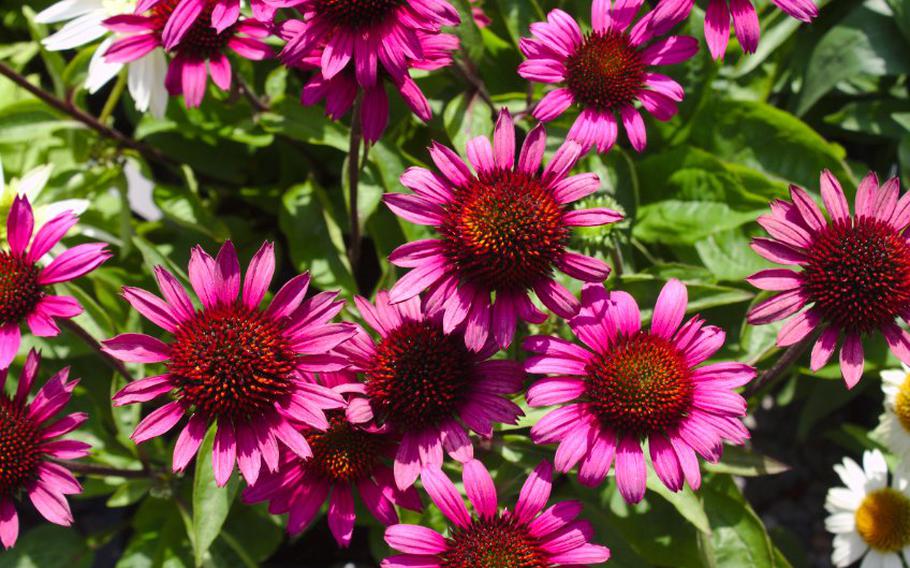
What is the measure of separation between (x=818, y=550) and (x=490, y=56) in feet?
6.36

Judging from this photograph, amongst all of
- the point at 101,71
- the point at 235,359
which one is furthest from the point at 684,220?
the point at 101,71

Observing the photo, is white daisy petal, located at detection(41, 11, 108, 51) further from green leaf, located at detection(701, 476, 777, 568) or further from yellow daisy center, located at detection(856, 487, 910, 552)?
yellow daisy center, located at detection(856, 487, 910, 552)

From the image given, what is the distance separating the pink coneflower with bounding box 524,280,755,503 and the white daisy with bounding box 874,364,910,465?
0.68 meters

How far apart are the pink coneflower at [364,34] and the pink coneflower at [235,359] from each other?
0.35m

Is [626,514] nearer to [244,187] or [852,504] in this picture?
[852,504]

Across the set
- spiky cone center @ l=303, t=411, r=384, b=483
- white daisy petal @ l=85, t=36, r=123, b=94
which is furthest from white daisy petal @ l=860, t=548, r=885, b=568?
white daisy petal @ l=85, t=36, r=123, b=94

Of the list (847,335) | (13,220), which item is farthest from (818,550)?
(13,220)

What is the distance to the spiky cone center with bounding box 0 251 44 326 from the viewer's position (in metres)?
1.57

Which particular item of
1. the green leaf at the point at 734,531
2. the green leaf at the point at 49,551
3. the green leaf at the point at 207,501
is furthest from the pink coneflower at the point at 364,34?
the green leaf at the point at 49,551

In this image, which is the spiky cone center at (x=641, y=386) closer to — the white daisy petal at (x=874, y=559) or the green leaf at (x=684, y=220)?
the green leaf at (x=684, y=220)

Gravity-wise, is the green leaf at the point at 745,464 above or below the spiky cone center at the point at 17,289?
below

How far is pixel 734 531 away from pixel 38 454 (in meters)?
1.52

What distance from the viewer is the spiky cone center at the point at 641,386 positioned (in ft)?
4.85

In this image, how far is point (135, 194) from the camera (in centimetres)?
297
